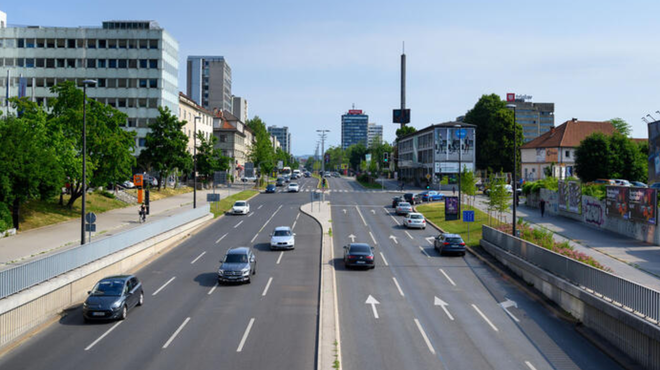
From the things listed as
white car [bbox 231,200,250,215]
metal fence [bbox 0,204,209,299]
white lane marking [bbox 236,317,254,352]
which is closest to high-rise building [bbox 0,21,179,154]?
white car [bbox 231,200,250,215]

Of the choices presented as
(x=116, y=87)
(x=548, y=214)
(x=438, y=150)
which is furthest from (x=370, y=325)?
(x=438, y=150)

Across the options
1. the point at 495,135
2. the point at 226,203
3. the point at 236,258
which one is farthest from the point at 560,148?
the point at 236,258

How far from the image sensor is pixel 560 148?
8138 cm

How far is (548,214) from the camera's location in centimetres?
4909

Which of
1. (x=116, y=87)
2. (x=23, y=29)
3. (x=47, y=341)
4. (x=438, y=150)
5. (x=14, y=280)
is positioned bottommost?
(x=47, y=341)

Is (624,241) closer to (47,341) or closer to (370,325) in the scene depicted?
(370,325)

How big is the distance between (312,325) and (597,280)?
34.4 feet

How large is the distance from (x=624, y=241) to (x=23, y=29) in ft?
281

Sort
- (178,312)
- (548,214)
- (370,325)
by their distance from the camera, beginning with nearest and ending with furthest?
1. (370,325)
2. (178,312)
3. (548,214)

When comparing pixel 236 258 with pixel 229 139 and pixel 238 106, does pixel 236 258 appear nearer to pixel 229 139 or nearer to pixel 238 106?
pixel 229 139

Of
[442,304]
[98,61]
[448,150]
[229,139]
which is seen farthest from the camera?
[229,139]

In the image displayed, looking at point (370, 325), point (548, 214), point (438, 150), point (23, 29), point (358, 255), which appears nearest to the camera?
point (370, 325)

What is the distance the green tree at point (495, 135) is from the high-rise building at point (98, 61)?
60.4 m

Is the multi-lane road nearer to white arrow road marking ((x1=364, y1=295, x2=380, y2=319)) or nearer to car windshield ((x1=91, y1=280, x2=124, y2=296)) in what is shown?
white arrow road marking ((x1=364, y1=295, x2=380, y2=319))
